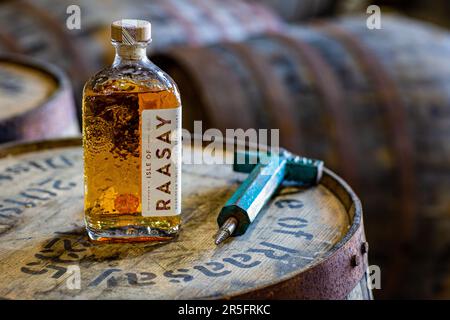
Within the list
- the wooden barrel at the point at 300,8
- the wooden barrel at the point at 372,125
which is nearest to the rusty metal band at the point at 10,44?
the wooden barrel at the point at 372,125

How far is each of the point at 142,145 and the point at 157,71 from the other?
11 centimetres

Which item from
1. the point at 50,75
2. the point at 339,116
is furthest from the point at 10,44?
the point at 339,116

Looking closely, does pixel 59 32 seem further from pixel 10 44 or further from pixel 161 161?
pixel 161 161

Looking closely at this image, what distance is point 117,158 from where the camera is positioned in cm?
112

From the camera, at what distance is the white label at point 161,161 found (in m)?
1.12

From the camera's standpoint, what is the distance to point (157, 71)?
3.70 feet

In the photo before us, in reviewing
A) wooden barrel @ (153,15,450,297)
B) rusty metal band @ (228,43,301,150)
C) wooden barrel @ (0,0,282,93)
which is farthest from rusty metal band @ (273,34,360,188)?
wooden barrel @ (0,0,282,93)

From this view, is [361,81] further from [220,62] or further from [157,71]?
[157,71]

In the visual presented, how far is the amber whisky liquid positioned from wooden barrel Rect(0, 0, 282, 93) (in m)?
1.47

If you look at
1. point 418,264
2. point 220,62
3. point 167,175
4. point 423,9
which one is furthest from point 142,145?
point 423,9

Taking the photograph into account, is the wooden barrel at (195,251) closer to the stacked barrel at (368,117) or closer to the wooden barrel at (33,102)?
the wooden barrel at (33,102)

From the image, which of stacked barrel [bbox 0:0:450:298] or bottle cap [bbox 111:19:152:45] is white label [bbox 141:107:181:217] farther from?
stacked barrel [bbox 0:0:450:298]

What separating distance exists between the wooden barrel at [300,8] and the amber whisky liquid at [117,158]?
2.92 meters
